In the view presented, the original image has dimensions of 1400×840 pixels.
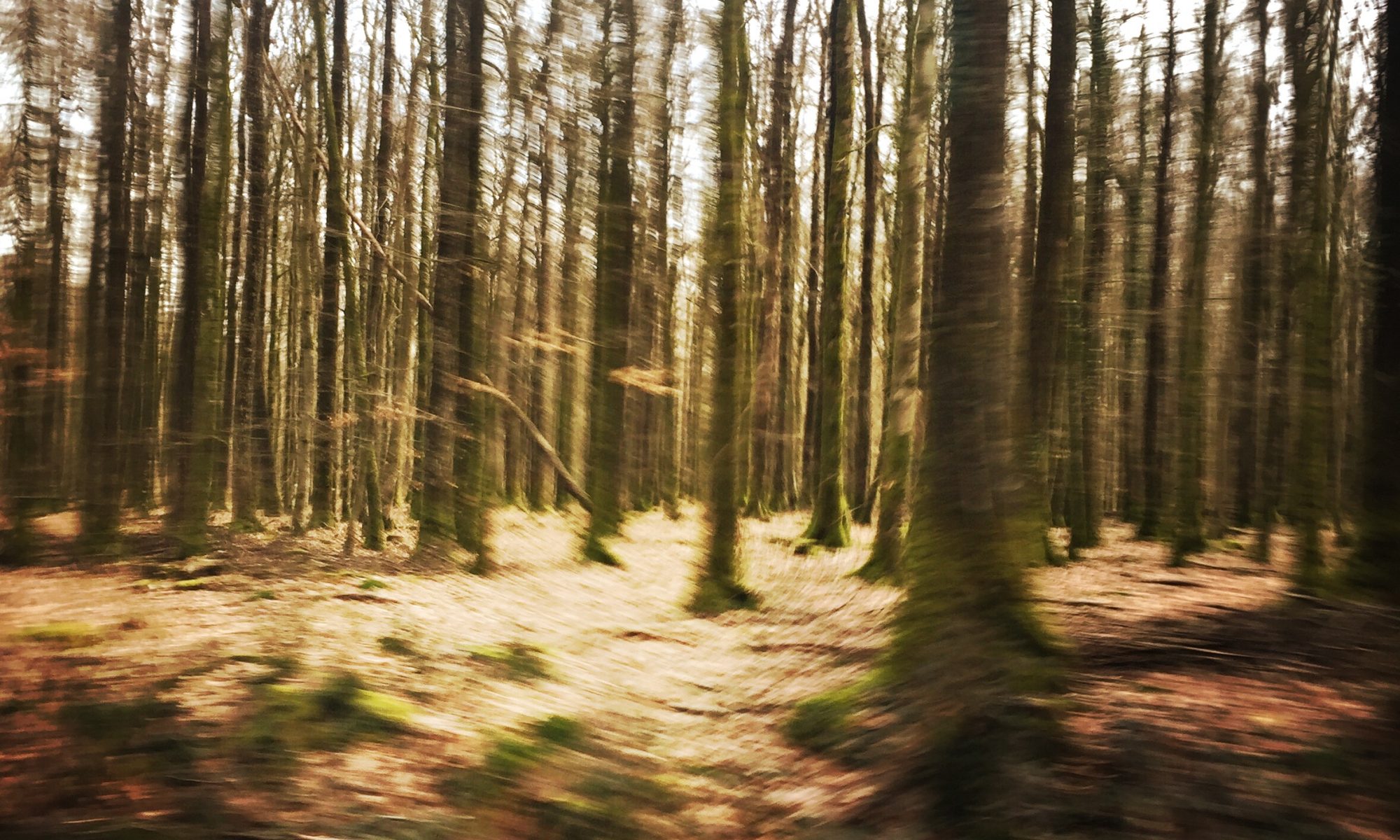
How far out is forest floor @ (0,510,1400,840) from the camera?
394cm

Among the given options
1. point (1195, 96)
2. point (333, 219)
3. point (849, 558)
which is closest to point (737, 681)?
point (849, 558)

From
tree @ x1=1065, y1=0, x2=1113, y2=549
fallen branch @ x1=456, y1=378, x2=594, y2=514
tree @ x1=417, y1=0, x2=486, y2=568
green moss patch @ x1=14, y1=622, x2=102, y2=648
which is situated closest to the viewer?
green moss patch @ x1=14, y1=622, x2=102, y2=648

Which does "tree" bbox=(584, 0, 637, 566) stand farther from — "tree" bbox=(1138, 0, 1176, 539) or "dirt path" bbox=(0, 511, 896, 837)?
"tree" bbox=(1138, 0, 1176, 539)

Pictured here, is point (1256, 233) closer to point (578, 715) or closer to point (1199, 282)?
point (1199, 282)

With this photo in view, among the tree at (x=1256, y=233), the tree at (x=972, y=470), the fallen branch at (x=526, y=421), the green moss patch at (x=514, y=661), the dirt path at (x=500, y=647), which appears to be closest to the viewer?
the tree at (x=972, y=470)

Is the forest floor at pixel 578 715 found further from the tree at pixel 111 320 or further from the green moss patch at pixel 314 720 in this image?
the tree at pixel 111 320

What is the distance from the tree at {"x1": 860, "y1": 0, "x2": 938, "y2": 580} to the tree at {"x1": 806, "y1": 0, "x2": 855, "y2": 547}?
7.03 feet

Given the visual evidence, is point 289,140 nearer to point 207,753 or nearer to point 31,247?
point 31,247

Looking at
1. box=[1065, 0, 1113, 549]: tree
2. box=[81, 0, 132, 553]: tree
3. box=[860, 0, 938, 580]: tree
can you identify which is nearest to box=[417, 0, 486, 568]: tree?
box=[81, 0, 132, 553]: tree

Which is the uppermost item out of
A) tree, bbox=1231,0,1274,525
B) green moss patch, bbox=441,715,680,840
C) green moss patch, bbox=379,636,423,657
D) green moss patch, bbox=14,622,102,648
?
tree, bbox=1231,0,1274,525

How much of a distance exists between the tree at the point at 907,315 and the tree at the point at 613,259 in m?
4.22

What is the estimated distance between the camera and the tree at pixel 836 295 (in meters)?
12.1

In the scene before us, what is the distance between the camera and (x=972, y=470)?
5086 mm

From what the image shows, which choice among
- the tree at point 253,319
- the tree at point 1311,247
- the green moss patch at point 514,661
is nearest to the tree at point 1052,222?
the tree at point 1311,247
